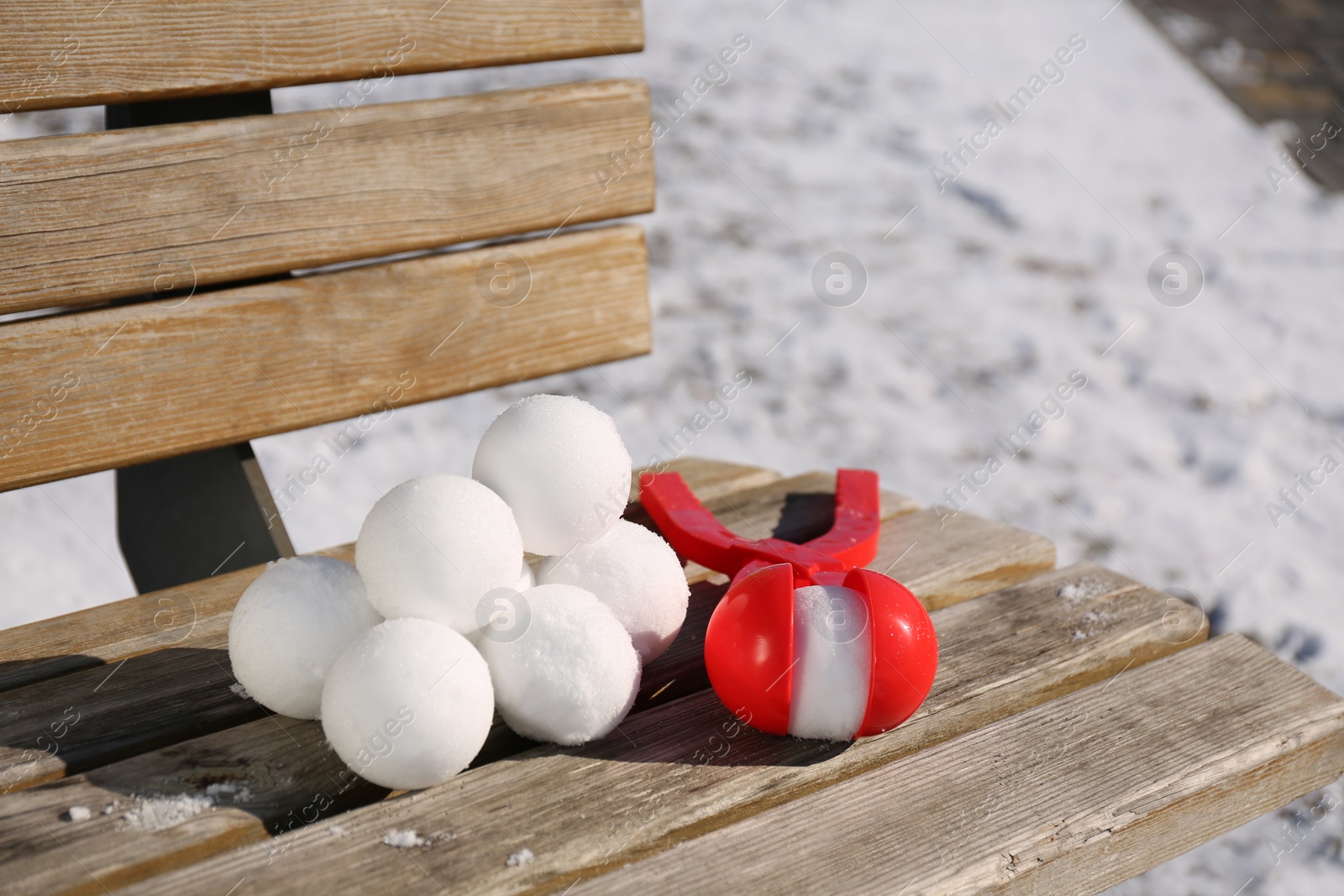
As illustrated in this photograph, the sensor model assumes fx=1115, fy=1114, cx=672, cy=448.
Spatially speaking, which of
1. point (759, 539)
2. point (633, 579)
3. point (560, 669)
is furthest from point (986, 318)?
point (560, 669)

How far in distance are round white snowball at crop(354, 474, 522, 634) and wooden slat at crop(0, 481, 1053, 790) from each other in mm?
293

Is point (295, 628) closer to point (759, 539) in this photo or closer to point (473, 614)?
point (473, 614)

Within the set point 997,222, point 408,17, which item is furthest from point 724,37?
point 408,17

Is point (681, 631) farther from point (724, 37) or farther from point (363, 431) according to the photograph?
point (724, 37)

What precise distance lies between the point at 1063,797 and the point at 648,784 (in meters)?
0.44

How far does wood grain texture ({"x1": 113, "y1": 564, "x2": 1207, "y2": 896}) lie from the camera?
3.43 feet

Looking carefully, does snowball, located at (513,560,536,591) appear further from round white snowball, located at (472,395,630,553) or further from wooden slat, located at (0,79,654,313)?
wooden slat, located at (0,79,654,313)

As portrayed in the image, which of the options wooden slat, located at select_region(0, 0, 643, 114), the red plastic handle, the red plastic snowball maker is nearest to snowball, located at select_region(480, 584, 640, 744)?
the red plastic snowball maker

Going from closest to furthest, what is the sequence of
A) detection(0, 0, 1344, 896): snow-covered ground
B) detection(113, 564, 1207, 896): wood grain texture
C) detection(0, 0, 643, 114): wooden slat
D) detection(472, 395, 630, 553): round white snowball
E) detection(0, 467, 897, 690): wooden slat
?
detection(113, 564, 1207, 896): wood grain texture
detection(472, 395, 630, 553): round white snowball
detection(0, 467, 897, 690): wooden slat
detection(0, 0, 643, 114): wooden slat
detection(0, 0, 1344, 896): snow-covered ground

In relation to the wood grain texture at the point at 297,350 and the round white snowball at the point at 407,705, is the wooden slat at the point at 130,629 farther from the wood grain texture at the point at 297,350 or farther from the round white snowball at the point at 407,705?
the round white snowball at the point at 407,705

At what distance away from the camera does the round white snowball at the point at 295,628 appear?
4.05 ft

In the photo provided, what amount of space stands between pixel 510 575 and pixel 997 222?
3.74 m

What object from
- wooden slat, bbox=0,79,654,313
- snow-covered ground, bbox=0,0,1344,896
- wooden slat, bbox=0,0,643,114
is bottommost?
snow-covered ground, bbox=0,0,1344,896

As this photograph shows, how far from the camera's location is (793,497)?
197 cm
